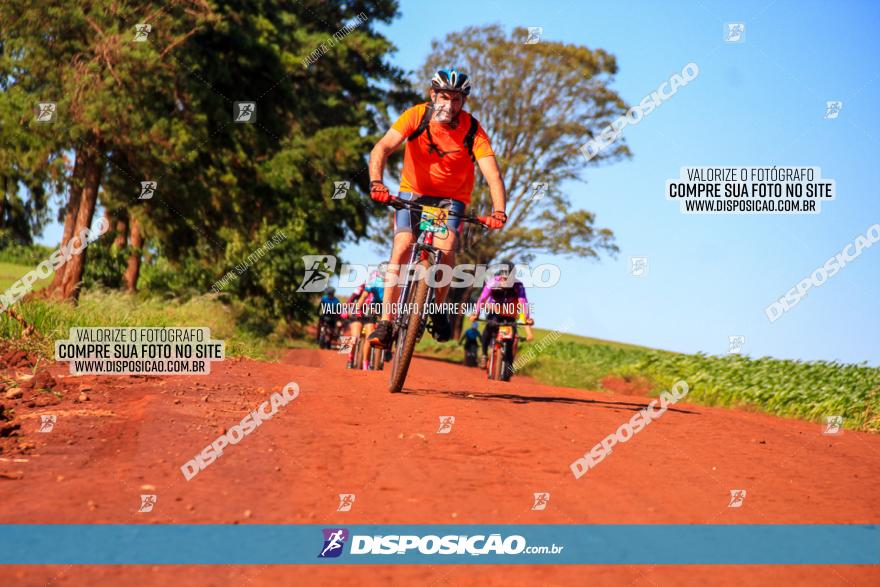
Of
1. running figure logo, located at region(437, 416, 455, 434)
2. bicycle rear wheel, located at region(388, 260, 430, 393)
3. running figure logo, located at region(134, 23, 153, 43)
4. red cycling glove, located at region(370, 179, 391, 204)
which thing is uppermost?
running figure logo, located at region(134, 23, 153, 43)

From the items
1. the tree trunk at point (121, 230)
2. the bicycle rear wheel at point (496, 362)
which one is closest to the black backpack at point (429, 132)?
the bicycle rear wheel at point (496, 362)

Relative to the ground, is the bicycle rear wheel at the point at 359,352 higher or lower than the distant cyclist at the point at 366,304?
lower

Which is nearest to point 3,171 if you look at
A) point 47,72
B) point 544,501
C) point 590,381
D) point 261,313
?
point 47,72

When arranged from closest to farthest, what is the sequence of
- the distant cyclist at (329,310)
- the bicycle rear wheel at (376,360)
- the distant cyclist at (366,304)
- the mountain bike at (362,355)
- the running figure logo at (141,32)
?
the distant cyclist at (366,304) < the bicycle rear wheel at (376,360) < the mountain bike at (362,355) < the running figure logo at (141,32) < the distant cyclist at (329,310)

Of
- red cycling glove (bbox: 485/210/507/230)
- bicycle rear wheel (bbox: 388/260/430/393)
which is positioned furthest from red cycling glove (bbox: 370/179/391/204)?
red cycling glove (bbox: 485/210/507/230)

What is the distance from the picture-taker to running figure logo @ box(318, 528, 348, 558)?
384 cm

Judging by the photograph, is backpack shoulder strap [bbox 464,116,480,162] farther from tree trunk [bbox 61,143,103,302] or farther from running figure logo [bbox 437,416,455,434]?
tree trunk [bbox 61,143,103,302]

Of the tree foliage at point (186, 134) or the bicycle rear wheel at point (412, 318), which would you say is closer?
the bicycle rear wheel at point (412, 318)

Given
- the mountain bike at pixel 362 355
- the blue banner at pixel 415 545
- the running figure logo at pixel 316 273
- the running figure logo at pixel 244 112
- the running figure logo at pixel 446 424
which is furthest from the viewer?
the running figure logo at pixel 316 273

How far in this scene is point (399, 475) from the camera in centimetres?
517

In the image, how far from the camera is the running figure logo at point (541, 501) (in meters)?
4.61

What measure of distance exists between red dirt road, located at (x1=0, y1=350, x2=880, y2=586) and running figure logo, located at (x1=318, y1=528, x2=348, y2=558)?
0.15 m

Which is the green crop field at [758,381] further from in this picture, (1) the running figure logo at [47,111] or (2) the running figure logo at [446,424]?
(1) the running figure logo at [47,111]

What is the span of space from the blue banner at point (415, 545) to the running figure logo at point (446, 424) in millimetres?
2561
